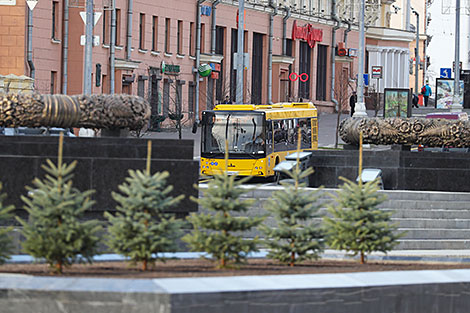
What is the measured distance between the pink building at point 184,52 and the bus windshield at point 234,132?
505 cm

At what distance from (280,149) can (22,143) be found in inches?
932

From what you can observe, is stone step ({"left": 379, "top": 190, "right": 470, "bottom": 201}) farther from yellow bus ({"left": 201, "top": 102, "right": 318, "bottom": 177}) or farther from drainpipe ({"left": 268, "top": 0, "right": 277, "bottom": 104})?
drainpipe ({"left": 268, "top": 0, "right": 277, "bottom": 104})

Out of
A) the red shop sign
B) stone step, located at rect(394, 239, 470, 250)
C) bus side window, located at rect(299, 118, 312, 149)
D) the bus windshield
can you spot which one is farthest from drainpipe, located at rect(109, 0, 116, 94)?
stone step, located at rect(394, 239, 470, 250)

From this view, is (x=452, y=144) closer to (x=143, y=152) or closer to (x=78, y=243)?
(x=143, y=152)

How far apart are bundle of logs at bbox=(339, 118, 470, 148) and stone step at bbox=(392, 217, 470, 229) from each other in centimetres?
295

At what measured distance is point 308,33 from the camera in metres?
79.2

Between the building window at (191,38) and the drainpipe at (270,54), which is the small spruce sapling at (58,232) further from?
the drainpipe at (270,54)

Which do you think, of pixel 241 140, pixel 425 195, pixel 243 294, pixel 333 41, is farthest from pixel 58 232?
pixel 333 41

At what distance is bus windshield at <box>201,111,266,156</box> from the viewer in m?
37.2

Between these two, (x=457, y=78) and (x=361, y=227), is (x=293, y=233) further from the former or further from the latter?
(x=457, y=78)

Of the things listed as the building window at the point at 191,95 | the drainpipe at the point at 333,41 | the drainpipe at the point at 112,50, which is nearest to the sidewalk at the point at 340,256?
the drainpipe at the point at 112,50

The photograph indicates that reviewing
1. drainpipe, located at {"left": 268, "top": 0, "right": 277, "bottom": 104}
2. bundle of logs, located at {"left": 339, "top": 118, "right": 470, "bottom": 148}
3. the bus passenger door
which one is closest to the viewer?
bundle of logs, located at {"left": 339, "top": 118, "right": 470, "bottom": 148}

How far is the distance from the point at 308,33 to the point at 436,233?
60386mm

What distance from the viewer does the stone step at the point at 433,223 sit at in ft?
63.6
